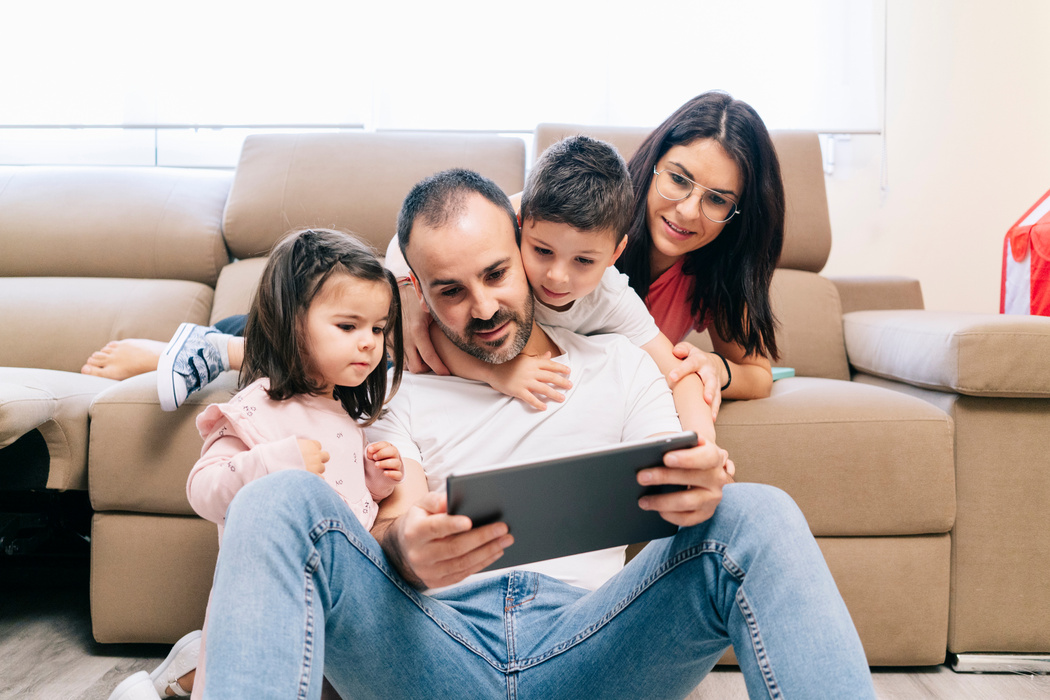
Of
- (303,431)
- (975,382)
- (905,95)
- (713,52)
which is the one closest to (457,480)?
(303,431)

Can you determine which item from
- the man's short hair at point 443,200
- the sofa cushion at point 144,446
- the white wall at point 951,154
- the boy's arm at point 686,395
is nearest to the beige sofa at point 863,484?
the sofa cushion at point 144,446

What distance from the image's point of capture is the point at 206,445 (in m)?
0.93

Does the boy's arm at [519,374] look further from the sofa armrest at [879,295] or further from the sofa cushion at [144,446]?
the sofa armrest at [879,295]

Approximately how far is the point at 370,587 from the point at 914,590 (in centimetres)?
98

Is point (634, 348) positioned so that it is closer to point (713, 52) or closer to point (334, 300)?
point (334, 300)

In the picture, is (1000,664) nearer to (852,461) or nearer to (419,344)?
(852,461)

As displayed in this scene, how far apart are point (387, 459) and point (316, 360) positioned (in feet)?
0.56

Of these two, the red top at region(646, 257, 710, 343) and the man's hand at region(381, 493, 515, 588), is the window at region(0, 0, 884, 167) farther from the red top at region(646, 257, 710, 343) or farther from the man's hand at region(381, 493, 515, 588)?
the man's hand at region(381, 493, 515, 588)

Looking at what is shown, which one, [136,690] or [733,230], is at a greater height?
[733,230]

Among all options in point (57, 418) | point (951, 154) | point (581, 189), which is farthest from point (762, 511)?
point (951, 154)

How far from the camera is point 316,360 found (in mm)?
950

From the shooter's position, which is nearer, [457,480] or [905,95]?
[457,480]

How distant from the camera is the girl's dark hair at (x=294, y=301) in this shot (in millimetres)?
940

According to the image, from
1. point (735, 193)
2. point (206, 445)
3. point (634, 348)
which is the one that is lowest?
point (206, 445)
